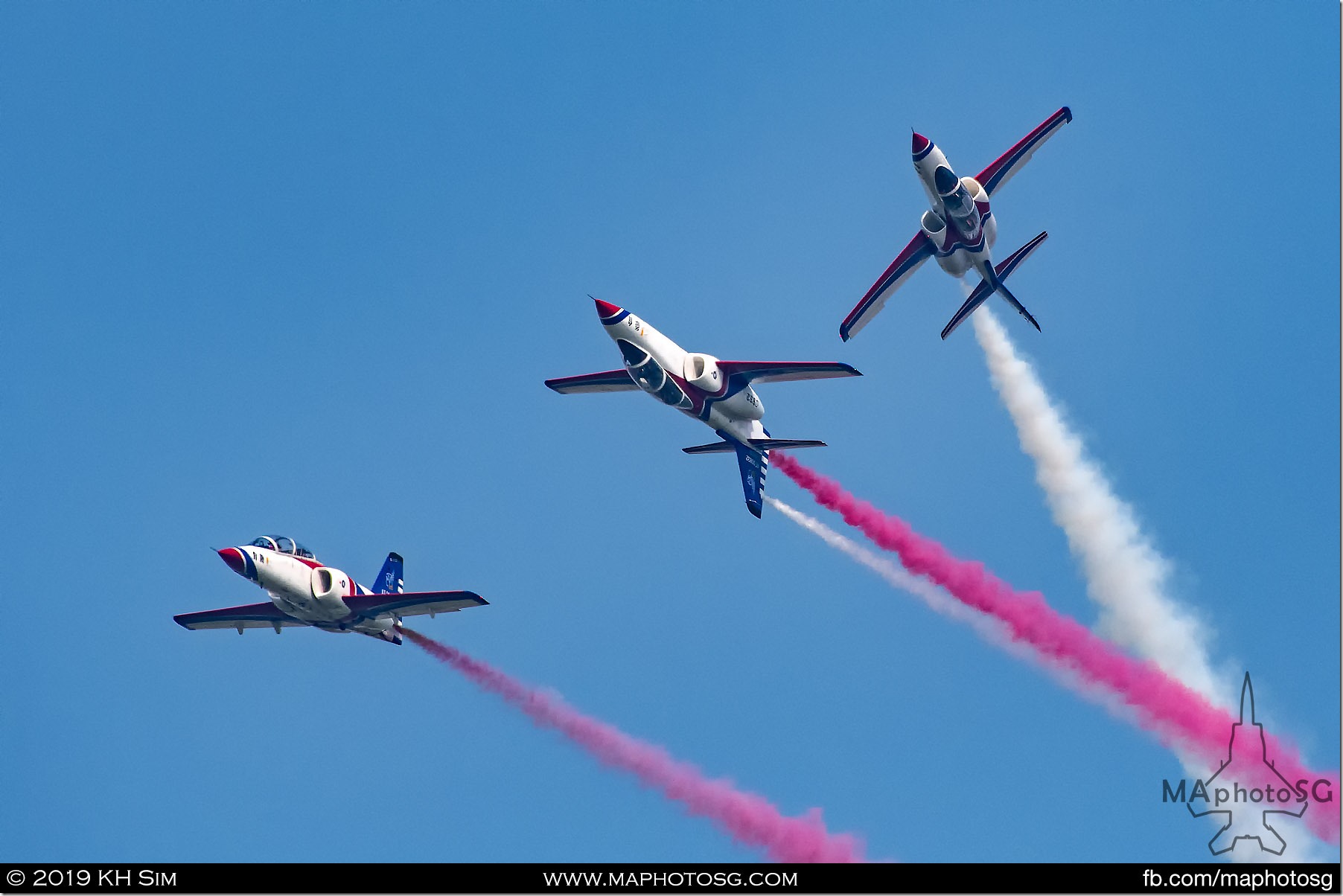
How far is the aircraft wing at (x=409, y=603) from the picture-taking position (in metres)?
51.6

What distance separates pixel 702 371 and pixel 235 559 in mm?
17438

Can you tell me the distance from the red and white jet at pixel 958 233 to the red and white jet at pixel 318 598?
69.4 ft

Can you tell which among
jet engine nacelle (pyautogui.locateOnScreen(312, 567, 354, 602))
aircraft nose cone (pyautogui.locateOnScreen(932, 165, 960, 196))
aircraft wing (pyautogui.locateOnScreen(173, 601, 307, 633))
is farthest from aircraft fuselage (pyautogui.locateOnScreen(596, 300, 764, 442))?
aircraft wing (pyautogui.locateOnScreen(173, 601, 307, 633))

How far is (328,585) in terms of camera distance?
53.3m

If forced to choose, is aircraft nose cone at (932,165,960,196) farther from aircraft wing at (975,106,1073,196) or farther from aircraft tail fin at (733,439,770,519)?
aircraft tail fin at (733,439,770,519)

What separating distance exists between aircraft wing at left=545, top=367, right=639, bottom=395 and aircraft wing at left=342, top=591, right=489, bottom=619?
439 inches

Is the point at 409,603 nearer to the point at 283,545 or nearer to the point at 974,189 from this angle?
the point at 283,545

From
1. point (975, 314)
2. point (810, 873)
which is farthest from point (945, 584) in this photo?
point (810, 873)

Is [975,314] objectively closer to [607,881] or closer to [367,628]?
[367,628]

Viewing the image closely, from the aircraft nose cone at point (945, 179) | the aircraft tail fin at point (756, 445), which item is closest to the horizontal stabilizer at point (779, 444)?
the aircraft tail fin at point (756, 445)

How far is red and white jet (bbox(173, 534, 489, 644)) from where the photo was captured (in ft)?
168

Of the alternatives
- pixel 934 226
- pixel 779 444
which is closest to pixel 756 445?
pixel 779 444

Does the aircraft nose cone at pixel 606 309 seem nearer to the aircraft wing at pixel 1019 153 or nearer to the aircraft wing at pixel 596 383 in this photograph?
the aircraft wing at pixel 596 383

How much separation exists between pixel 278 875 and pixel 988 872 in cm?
1742
